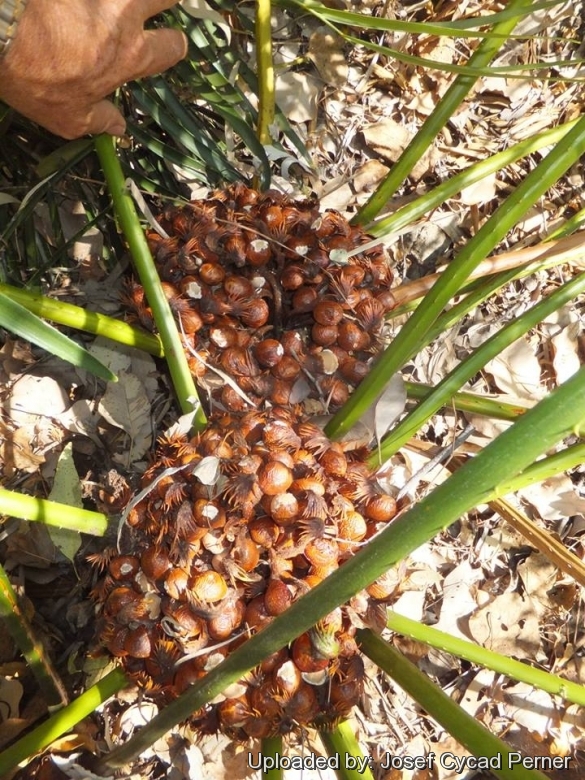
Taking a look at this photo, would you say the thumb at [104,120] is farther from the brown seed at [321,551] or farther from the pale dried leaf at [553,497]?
the pale dried leaf at [553,497]

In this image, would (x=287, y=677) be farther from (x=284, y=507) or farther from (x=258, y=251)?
(x=258, y=251)

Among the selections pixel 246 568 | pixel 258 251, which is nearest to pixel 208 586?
pixel 246 568

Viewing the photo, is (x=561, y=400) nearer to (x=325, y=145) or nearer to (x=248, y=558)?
(x=248, y=558)

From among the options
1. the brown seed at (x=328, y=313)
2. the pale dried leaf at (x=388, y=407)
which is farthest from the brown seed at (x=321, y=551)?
the brown seed at (x=328, y=313)

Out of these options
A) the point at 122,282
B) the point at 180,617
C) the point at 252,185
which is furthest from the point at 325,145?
the point at 180,617

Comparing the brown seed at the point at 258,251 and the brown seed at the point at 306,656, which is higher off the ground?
the brown seed at the point at 258,251

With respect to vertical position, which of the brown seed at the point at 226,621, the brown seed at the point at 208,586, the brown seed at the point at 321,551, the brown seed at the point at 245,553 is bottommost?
the brown seed at the point at 226,621
